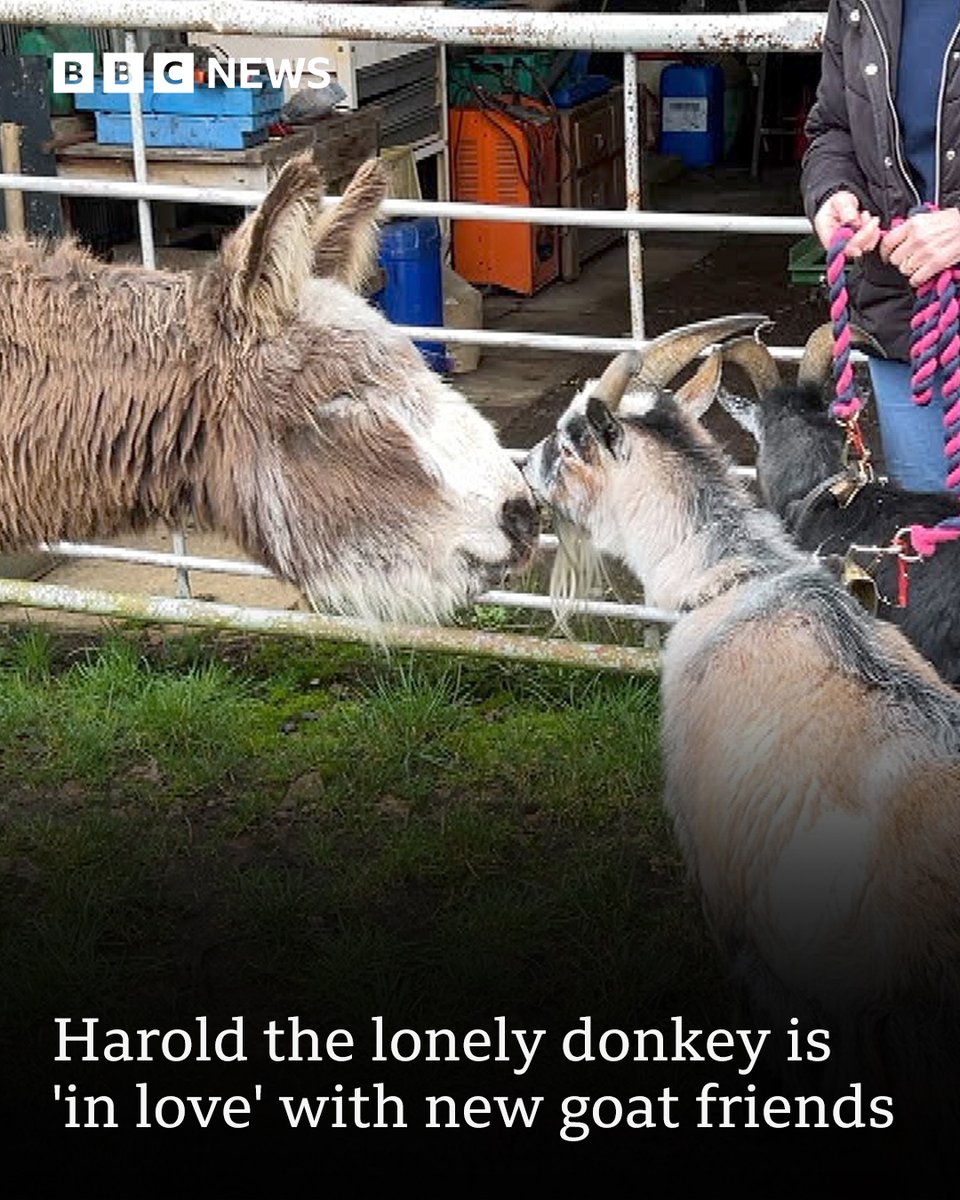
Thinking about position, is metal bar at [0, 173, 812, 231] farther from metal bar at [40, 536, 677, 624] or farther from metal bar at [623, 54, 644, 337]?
metal bar at [40, 536, 677, 624]

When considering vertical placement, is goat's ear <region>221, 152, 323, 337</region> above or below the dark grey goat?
above

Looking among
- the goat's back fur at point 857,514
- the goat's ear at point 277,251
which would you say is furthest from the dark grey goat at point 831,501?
the goat's ear at point 277,251

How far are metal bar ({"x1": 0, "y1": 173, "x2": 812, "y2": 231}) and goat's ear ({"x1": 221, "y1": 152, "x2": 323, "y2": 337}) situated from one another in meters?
1.20

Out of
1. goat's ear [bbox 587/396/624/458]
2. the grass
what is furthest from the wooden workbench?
goat's ear [bbox 587/396/624/458]

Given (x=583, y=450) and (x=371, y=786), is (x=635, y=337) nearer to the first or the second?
(x=583, y=450)

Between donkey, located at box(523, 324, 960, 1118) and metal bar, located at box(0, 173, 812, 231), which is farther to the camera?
metal bar, located at box(0, 173, 812, 231)

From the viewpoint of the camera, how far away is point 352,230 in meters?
3.79

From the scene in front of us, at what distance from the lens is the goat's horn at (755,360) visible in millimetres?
4566

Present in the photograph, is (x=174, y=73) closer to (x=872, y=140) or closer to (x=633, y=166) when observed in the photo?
(x=633, y=166)

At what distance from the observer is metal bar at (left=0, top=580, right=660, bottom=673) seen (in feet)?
17.7

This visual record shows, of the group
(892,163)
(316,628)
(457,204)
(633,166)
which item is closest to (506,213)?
(457,204)

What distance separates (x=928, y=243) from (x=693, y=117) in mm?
10202

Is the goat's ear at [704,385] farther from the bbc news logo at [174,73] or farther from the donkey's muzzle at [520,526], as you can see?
the bbc news logo at [174,73]

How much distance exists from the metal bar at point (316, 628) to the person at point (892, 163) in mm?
1355
